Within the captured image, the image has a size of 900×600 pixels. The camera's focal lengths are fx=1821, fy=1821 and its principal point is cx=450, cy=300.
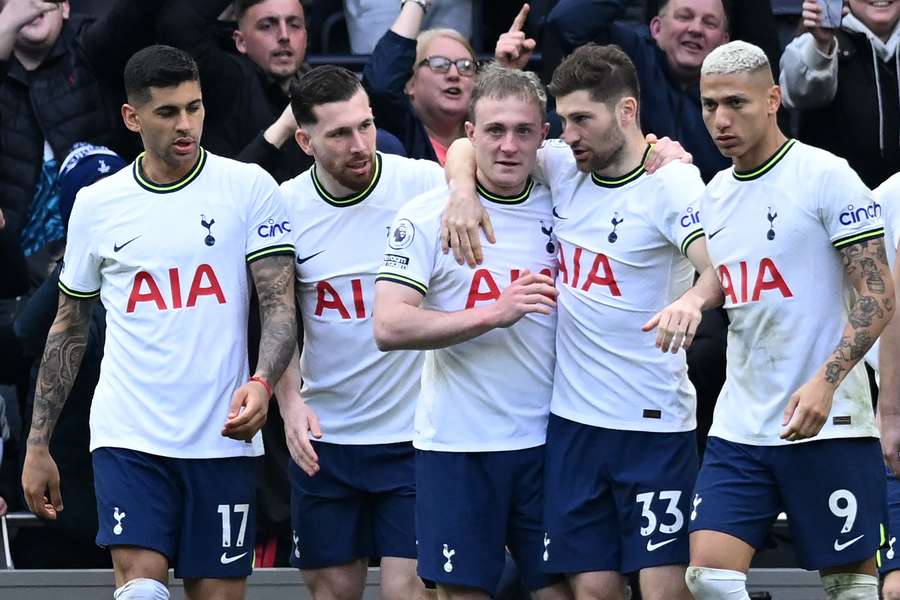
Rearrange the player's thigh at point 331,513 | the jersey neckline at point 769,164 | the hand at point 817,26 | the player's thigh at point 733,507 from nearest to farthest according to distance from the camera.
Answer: the player's thigh at point 733,507 → the jersey neckline at point 769,164 → the player's thigh at point 331,513 → the hand at point 817,26

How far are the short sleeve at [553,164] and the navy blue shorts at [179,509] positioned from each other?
5.19ft

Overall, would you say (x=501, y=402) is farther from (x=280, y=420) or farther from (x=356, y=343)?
(x=280, y=420)

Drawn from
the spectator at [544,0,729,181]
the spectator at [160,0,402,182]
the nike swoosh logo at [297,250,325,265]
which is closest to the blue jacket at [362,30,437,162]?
the spectator at [160,0,402,182]

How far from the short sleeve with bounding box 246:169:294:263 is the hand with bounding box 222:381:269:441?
0.58 metres

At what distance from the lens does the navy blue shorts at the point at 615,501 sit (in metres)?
6.65

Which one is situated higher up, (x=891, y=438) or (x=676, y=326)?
(x=676, y=326)

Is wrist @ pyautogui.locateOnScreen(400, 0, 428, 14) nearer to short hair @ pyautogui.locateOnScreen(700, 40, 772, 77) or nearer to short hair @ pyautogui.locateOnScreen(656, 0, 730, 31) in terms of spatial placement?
short hair @ pyautogui.locateOnScreen(656, 0, 730, 31)

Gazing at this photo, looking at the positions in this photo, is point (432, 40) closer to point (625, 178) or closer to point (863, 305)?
point (625, 178)

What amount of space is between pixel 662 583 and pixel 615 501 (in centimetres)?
34

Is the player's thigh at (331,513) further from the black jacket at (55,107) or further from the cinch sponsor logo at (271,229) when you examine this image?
the black jacket at (55,107)

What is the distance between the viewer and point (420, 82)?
8.93 meters

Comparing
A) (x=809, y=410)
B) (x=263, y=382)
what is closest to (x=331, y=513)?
(x=263, y=382)

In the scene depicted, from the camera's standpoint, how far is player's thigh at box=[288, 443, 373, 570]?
7312mm

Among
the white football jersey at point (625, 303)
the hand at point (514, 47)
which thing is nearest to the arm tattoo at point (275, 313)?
the white football jersey at point (625, 303)
